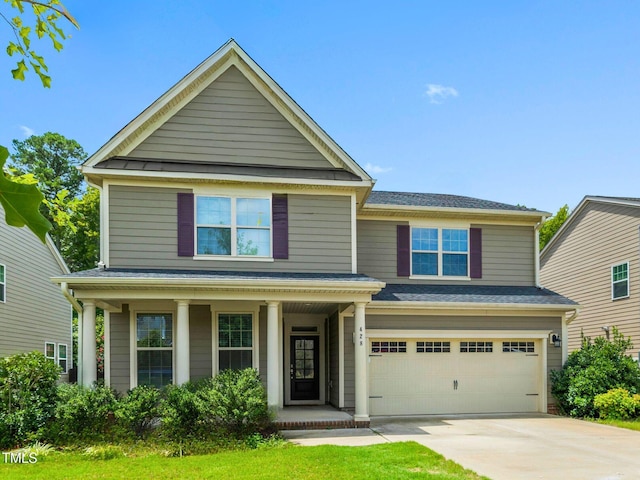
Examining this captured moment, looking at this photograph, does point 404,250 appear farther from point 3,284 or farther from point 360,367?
point 3,284

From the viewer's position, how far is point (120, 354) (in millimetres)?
12320

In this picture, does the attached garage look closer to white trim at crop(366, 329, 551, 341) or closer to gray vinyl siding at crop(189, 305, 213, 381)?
white trim at crop(366, 329, 551, 341)

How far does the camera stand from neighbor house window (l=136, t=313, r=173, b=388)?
1242 cm

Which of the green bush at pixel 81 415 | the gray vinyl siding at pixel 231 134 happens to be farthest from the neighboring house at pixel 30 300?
the gray vinyl siding at pixel 231 134

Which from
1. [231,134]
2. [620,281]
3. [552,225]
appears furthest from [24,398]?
[552,225]

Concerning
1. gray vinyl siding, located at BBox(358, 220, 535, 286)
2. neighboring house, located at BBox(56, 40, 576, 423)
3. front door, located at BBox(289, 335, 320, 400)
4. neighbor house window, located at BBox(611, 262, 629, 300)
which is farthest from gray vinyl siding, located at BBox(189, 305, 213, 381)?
neighbor house window, located at BBox(611, 262, 629, 300)

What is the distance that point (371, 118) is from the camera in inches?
675

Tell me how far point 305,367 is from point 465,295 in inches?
190

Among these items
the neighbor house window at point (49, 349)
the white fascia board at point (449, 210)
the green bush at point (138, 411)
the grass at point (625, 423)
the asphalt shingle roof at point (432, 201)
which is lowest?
the grass at point (625, 423)

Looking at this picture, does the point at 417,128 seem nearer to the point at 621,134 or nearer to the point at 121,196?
the point at 621,134

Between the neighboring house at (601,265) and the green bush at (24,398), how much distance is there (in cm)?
1547

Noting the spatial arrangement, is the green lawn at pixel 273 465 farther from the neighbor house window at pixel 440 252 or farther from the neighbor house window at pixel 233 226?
the neighbor house window at pixel 440 252

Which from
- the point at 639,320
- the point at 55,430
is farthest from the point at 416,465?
the point at 639,320

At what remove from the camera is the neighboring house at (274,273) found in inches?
463
